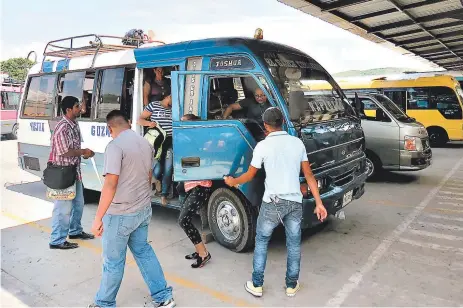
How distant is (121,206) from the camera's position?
3.04 meters

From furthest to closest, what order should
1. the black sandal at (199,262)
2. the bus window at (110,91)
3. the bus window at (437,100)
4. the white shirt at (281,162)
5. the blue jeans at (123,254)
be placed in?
the bus window at (437,100) < the bus window at (110,91) < the black sandal at (199,262) < the white shirt at (281,162) < the blue jeans at (123,254)

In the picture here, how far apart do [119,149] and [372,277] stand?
2.68m

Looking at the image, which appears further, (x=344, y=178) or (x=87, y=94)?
(x=87, y=94)

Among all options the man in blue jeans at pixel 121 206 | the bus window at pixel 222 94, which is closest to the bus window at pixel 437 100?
the bus window at pixel 222 94

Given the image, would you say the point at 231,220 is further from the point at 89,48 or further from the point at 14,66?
the point at 14,66

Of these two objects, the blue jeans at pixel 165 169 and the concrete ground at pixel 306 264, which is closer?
the concrete ground at pixel 306 264

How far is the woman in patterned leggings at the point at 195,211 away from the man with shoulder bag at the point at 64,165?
4.64 ft

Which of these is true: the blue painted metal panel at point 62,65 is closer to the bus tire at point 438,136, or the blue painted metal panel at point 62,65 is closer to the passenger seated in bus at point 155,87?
the passenger seated in bus at point 155,87

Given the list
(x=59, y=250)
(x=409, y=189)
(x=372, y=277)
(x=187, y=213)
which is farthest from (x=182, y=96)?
(x=409, y=189)

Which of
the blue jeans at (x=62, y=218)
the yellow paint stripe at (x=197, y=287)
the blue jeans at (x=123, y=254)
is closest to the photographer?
the blue jeans at (x=123, y=254)

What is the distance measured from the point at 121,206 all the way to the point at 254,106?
2025mm

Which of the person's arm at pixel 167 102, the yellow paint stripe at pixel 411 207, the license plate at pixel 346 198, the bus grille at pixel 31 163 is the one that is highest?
the person's arm at pixel 167 102

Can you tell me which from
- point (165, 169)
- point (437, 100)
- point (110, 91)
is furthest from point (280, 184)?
point (437, 100)

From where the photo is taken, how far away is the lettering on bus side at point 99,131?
18.7 feet
